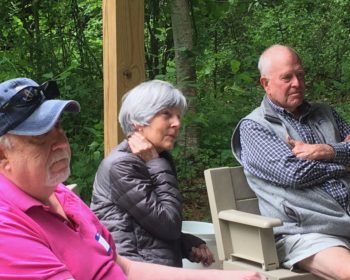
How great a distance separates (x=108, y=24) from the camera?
319cm

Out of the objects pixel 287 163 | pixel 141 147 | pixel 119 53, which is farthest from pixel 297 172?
pixel 119 53

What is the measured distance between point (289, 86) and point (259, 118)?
247mm

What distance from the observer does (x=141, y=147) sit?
2.70 meters

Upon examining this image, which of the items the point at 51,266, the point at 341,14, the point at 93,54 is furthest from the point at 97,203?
the point at 341,14

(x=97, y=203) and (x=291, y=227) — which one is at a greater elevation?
(x=97, y=203)

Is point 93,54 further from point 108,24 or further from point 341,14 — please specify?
point 341,14

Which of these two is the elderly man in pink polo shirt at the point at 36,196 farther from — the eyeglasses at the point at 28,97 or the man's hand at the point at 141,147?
the man's hand at the point at 141,147

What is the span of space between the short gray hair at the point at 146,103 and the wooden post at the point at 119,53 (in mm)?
403

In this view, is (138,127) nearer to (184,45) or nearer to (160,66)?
(184,45)

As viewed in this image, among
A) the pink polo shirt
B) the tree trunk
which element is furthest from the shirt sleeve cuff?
the tree trunk

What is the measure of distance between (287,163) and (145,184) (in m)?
0.82

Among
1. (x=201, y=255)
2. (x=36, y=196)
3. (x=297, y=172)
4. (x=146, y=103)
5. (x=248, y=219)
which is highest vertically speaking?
(x=146, y=103)

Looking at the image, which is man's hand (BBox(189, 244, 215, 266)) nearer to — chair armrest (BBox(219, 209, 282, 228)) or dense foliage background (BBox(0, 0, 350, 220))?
chair armrest (BBox(219, 209, 282, 228))

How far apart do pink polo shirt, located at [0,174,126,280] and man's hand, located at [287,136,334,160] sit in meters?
1.41
